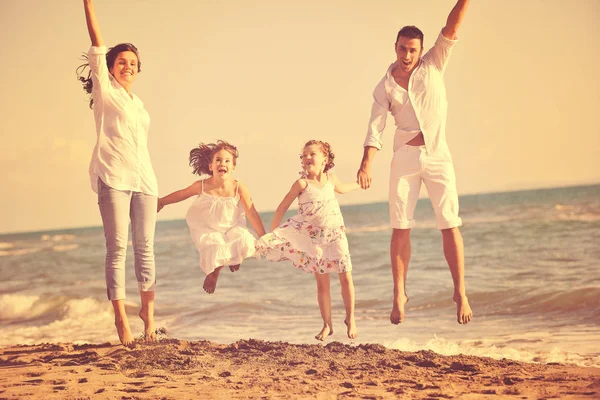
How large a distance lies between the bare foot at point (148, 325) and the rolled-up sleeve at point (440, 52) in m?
2.09

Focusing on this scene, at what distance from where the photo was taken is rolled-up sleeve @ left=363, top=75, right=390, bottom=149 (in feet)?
12.9

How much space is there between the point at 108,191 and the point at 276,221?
922mm

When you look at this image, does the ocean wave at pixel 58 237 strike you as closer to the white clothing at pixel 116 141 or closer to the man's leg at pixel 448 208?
the white clothing at pixel 116 141

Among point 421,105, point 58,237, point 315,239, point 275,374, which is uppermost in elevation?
point 421,105

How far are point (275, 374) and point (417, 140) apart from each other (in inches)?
56.7

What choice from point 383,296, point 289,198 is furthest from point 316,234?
point 383,296

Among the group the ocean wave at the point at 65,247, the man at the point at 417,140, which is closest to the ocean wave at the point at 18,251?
the ocean wave at the point at 65,247

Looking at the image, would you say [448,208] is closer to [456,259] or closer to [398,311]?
[456,259]

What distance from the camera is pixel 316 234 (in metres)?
4.10

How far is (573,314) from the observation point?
6.72 meters

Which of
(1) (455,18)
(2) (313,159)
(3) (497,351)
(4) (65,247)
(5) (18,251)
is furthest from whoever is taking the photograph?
(4) (65,247)

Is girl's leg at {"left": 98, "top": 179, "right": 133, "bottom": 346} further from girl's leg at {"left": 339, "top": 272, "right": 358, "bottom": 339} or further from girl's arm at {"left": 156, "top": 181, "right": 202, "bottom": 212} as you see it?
girl's leg at {"left": 339, "top": 272, "right": 358, "bottom": 339}

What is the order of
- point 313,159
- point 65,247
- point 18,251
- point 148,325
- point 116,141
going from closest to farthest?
1. point 116,141
2. point 313,159
3. point 148,325
4. point 18,251
5. point 65,247

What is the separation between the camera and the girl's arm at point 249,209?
13.5 ft
